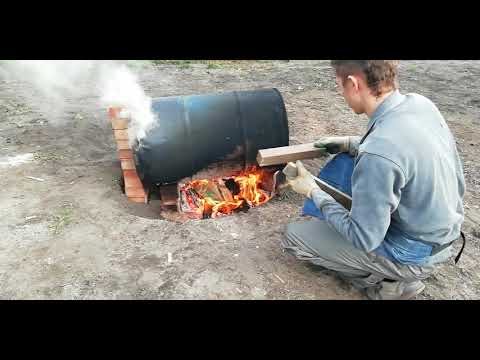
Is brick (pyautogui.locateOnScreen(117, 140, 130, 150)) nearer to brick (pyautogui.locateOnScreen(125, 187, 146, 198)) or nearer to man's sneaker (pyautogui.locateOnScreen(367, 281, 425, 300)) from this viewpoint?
brick (pyautogui.locateOnScreen(125, 187, 146, 198))

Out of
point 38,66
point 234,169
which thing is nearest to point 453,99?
point 234,169

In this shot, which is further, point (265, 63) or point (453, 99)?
point (265, 63)

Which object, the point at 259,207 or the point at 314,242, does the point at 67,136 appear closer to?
the point at 259,207

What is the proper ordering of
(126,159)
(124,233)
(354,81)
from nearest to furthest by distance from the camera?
(354,81) < (124,233) < (126,159)

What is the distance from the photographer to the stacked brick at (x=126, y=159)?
3.58m

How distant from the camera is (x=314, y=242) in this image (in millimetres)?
2754

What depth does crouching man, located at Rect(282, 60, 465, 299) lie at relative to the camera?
2.03 meters

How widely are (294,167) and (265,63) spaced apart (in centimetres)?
524

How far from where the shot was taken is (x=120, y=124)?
3598mm

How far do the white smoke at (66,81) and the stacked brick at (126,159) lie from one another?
41 centimetres

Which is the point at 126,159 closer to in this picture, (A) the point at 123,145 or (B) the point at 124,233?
(A) the point at 123,145

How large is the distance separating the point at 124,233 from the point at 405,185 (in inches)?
85.8

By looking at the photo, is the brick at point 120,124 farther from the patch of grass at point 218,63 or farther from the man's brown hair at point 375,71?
the patch of grass at point 218,63

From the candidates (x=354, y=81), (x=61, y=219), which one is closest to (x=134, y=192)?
(x=61, y=219)
